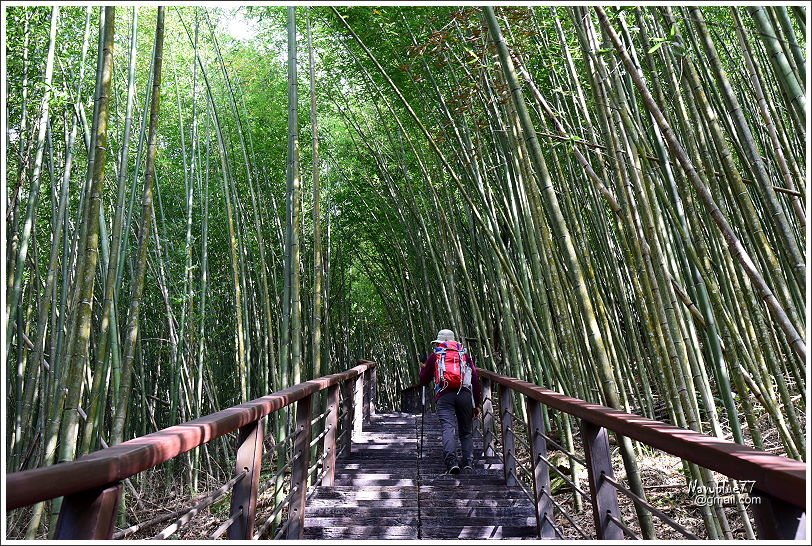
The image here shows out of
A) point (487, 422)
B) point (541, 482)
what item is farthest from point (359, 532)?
point (487, 422)

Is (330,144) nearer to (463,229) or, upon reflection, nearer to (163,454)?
(463,229)

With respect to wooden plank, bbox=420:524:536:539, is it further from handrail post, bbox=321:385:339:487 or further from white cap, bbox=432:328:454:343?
white cap, bbox=432:328:454:343

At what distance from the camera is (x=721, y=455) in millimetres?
1021

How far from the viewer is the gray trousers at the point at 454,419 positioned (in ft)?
10.8

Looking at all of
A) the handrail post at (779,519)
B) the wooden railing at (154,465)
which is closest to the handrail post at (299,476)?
the wooden railing at (154,465)

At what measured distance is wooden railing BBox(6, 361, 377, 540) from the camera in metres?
0.82

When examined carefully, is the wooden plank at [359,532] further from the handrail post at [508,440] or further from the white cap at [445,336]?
the white cap at [445,336]

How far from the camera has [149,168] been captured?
2223 mm

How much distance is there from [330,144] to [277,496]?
222 inches

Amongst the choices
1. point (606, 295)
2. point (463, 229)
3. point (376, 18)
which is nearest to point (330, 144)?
point (463, 229)

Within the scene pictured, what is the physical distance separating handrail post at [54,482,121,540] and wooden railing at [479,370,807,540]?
39.6 inches

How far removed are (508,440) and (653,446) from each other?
6.21 ft

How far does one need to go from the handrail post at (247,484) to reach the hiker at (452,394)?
168 centimetres

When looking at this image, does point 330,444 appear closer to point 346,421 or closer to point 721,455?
point 346,421
